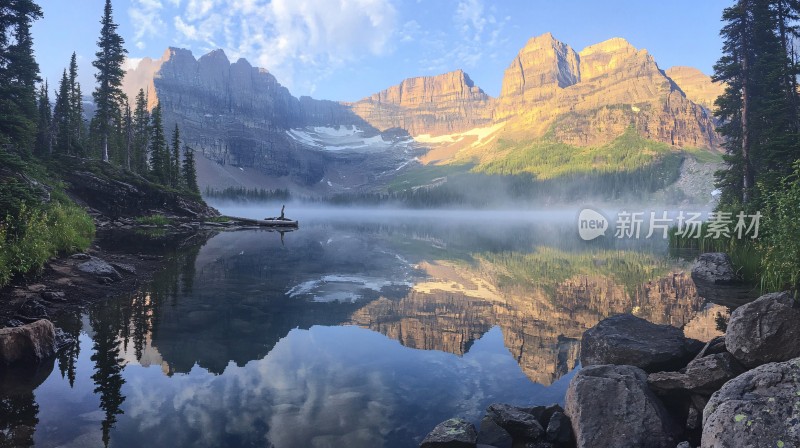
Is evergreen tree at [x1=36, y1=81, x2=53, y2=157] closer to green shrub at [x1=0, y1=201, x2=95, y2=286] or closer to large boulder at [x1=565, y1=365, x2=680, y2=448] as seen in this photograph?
green shrub at [x1=0, y1=201, x2=95, y2=286]

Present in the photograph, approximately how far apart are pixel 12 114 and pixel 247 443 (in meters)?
48.4

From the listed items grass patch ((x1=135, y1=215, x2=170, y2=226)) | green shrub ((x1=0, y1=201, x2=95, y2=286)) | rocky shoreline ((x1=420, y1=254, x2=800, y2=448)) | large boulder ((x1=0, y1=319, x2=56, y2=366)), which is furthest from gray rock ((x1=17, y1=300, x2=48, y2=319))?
grass patch ((x1=135, y1=215, x2=170, y2=226))

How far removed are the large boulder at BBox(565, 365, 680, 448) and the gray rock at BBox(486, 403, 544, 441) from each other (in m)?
0.79

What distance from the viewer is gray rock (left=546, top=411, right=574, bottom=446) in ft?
28.9

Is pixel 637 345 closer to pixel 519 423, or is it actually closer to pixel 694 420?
pixel 694 420

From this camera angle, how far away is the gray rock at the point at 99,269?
21816 mm

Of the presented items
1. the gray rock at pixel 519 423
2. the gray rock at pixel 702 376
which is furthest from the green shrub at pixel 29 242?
the gray rock at pixel 702 376

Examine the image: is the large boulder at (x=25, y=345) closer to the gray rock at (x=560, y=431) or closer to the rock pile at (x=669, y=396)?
the rock pile at (x=669, y=396)

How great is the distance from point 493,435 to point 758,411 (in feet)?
15.3

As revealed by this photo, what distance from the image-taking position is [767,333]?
9.16m

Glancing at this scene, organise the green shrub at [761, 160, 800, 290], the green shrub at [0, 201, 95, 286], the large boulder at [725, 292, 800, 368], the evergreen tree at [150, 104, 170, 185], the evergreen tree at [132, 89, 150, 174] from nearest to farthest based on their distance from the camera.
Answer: the large boulder at [725, 292, 800, 368] → the green shrub at [761, 160, 800, 290] → the green shrub at [0, 201, 95, 286] → the evergreen tree at [150, 104, 170, 185] → the evergreen tree at [132, 89, 150, 174]

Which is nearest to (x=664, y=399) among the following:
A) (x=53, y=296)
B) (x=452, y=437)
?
(x=452, y=437)

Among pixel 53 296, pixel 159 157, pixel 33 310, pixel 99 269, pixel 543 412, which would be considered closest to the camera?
pixel 543 412

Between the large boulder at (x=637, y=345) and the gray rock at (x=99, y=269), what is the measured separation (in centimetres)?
2313
